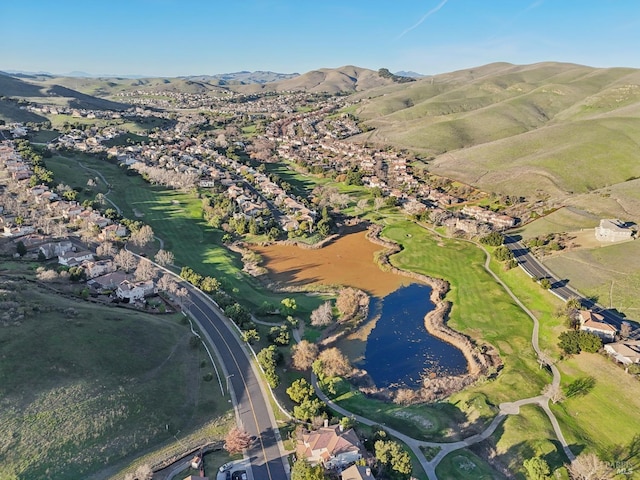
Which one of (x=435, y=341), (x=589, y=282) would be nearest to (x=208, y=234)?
(x=435, y=341)

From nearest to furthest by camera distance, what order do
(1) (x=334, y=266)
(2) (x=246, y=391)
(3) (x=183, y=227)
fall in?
(2) (x=246, y=391), (1) (x=334, y=266), (3) (x=183, y=227)

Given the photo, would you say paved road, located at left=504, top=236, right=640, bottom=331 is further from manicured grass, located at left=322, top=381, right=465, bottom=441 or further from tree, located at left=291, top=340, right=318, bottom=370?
tree, located at left=291, top=340, right=318, bottom=370

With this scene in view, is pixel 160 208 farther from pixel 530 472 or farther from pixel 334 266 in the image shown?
pixel 530 472

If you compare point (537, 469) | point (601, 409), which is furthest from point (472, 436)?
point (601, 409)

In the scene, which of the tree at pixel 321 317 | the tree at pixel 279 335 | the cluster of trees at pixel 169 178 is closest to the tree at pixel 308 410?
the tree at pixel 279 335

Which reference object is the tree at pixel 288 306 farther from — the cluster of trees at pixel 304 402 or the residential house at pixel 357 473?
the residential house at pixel 357 473

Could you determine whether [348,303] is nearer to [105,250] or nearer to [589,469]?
[589,469]

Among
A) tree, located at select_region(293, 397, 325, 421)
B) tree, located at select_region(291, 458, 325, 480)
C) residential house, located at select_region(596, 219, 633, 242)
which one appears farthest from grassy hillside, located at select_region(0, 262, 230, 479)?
residential house, located at select_region(596, 219, 633, 242)
